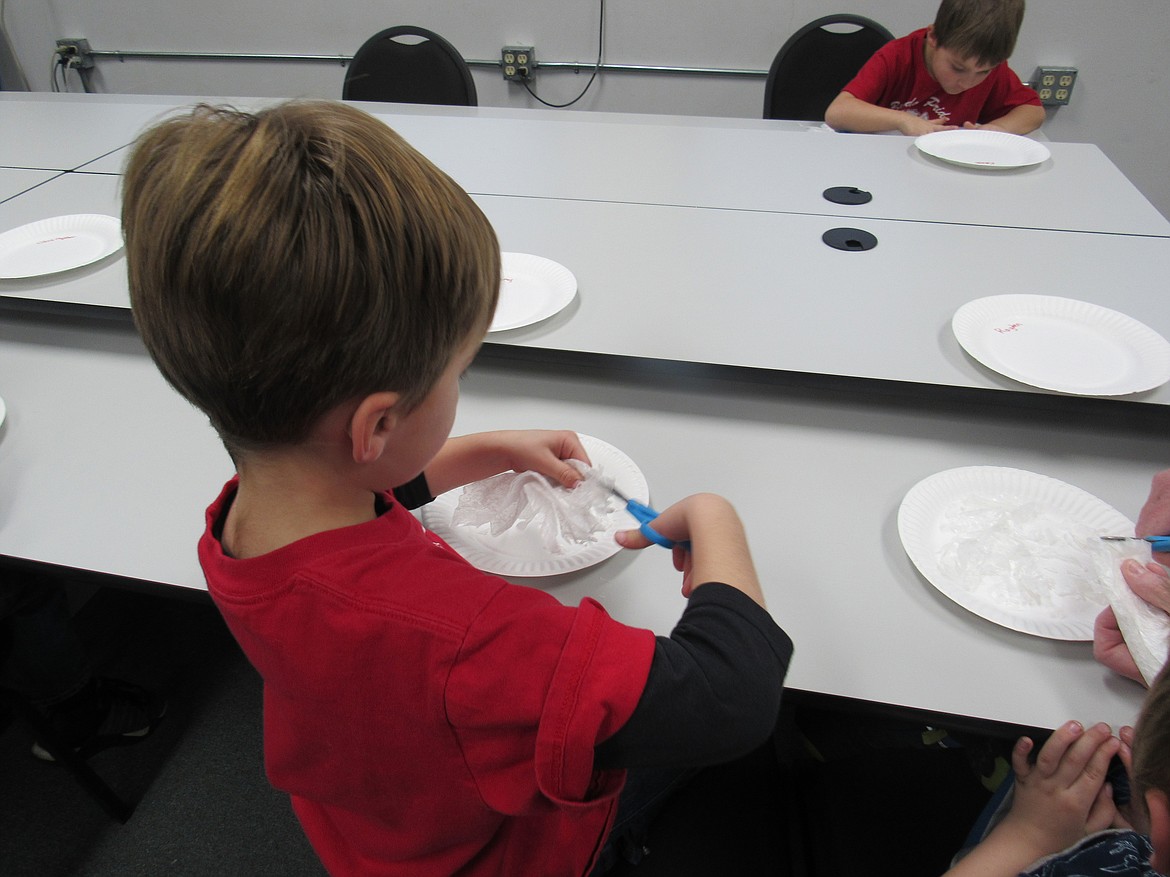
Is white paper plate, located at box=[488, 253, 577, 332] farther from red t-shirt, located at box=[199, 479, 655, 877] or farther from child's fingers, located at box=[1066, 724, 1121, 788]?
child's fingers, located at box=[1066, 724, 1121, 788]

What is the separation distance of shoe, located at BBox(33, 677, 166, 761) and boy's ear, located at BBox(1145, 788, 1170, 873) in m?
1.56

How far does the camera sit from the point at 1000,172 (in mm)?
1520

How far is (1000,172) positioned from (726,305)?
2.76 feet

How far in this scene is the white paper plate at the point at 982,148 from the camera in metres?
1.52

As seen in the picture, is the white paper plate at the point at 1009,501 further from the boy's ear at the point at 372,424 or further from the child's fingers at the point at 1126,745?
the boy's ear at the point at 372,424

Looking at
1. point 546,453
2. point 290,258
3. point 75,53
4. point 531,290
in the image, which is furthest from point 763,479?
point 75,53

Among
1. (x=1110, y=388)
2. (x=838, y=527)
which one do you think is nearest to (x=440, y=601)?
(x=838, y=527)

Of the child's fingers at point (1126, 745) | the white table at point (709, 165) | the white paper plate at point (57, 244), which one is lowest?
the child's fingers at point (1126, 745)

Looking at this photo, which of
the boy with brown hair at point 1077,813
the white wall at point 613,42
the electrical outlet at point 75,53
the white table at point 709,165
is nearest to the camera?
the boy with brown hair at point 1077,813

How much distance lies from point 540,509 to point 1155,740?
1.90 feet

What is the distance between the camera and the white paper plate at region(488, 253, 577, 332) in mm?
1103

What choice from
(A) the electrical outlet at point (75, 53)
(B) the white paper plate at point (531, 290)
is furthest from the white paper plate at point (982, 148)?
(A) the electrical outlet at point (75, 53)

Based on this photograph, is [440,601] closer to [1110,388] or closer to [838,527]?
[838,527]

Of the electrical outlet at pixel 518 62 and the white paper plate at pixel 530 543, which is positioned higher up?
the electrical outlet at pixel 518 62
